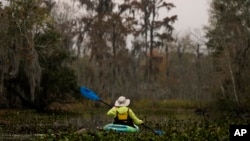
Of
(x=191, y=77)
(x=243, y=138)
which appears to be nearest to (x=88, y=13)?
(x=191, y=77)

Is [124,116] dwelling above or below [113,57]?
below

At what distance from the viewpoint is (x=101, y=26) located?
44.1 m

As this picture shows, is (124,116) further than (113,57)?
No

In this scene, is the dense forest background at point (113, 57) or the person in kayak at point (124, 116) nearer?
the person in kayak at point (124, 116)

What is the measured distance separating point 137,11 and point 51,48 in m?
17.8

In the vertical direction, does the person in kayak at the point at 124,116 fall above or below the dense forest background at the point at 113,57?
below

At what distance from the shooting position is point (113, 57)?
45469 mm

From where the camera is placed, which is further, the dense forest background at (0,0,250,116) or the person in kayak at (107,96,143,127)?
the dense forest background at (0,0,250,116)

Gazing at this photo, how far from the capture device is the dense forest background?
27.6m

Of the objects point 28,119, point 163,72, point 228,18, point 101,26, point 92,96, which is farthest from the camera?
point 163,72

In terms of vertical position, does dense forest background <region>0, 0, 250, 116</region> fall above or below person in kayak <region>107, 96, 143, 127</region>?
above

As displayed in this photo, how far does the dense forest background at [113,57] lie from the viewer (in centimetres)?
2756

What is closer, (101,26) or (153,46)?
(101,26)

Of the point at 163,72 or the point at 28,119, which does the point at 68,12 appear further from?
the point at 28,119
